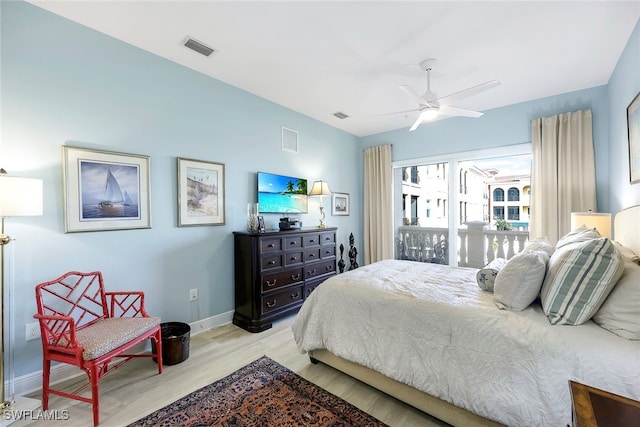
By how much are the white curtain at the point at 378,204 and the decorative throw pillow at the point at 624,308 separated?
11.4 feet

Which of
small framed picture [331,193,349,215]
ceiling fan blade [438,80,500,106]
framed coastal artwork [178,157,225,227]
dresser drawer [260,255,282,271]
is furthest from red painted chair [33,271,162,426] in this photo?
ceiling fan blade [438,80,500,106]

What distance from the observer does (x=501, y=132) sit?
148 inches

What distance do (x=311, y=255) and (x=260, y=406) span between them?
6.20ft

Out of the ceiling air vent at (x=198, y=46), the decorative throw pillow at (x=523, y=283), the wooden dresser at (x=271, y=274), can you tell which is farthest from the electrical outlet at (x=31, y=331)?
the decorative throw pillow at (x=523, y=283)

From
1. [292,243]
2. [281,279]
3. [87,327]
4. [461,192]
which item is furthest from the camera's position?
[461,192]

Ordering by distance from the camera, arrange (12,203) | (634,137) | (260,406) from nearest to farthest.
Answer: (12,203)
(260,406)
(634,137)

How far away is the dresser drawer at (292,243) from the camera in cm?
316

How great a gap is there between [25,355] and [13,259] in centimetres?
70

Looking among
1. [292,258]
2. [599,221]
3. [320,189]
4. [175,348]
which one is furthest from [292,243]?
[599,221]

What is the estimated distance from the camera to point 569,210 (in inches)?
128

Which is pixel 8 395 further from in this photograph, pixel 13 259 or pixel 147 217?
pixel 147 217

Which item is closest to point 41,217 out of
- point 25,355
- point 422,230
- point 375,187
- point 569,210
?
point 25,355

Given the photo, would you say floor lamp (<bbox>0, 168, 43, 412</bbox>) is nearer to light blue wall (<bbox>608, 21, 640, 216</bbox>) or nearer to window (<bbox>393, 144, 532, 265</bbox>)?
light blue wall (<bbox>608, 21, 640, 216</bbox>)

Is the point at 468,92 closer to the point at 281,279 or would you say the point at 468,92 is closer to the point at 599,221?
the point at 599,221
